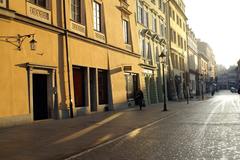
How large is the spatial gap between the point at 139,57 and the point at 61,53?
1743cm

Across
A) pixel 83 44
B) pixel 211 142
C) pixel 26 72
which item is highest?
pixel 83 44

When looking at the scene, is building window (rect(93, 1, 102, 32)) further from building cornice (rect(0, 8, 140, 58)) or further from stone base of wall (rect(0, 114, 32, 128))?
stone base of wall (rect(0, 114, 32, 128))

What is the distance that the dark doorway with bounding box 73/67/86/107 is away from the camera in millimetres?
25812

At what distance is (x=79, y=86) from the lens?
26.6 m

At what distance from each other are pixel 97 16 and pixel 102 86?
16.8ft

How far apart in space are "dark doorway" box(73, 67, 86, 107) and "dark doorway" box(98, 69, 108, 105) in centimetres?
272

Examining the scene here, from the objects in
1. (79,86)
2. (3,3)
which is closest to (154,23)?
(79,86)

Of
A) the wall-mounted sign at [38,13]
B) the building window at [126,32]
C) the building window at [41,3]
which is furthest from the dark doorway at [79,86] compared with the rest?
the building window at [126,32]

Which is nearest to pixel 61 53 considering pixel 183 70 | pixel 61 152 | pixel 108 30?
pixel 108 30

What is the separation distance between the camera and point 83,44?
86.6 ft

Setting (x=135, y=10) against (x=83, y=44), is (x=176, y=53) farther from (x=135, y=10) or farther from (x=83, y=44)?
(x=83, y=44)

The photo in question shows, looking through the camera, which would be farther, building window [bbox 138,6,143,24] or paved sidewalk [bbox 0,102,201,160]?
building window [bbox 138,6,143,24]

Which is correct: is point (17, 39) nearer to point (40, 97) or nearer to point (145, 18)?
point (40, 97)

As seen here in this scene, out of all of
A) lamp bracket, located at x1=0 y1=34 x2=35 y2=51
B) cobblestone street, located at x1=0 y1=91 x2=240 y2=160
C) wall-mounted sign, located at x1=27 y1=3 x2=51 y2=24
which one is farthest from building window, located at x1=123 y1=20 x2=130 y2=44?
cobblestone street, located at x1=0 y1=91 x2=240 y2=160
